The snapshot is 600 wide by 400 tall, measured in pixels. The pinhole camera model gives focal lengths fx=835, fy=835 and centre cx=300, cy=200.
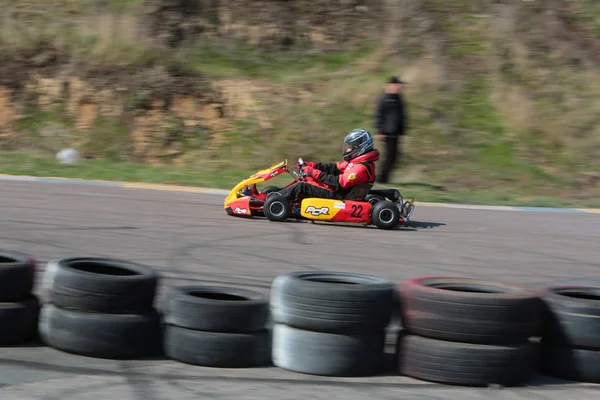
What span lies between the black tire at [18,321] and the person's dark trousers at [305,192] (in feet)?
18.1

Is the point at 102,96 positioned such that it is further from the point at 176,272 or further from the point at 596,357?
the point at 596,357

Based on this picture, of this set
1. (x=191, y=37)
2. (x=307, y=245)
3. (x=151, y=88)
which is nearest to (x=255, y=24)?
(x=191, y=37)

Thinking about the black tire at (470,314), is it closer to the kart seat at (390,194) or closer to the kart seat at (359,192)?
the kart seat at (359,192)

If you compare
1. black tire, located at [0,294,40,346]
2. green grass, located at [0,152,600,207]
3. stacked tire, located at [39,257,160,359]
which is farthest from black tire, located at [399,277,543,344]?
green grass, located at [0,152,600,207]

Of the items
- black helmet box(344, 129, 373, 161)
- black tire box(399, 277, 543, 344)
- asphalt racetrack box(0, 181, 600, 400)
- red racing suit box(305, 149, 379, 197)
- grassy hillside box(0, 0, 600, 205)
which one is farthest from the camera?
grassy hillside box(0, 0, 600, 205)

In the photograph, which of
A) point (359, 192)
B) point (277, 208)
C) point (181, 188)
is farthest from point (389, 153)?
point (277, 208)

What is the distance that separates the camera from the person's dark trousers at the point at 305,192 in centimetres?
1025

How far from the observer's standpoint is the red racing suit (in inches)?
397

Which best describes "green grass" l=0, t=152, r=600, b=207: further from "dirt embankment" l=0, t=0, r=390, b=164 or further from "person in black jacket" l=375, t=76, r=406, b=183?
"dirt embankment" l=0, t=0, r=390, b=164

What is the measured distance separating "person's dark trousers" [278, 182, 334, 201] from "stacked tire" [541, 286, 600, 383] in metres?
5.51

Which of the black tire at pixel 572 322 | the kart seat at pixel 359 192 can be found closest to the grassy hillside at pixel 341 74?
the kart seat at pixel 359 192

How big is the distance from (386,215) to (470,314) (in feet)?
18.3

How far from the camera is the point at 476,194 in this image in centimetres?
1430

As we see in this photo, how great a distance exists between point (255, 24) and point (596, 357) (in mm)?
18626
